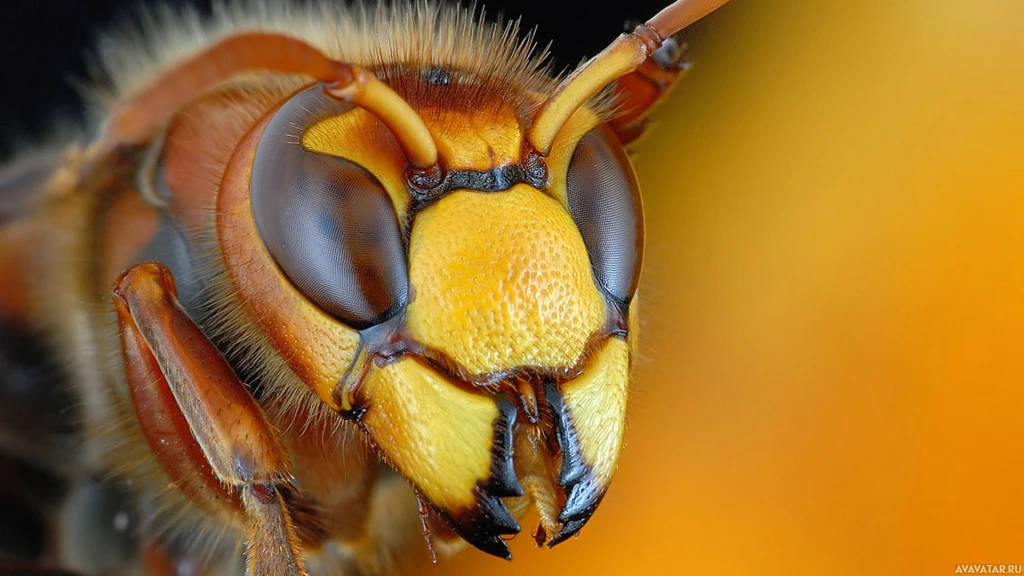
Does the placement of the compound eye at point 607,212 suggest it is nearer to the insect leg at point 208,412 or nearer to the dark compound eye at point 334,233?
the dark compound eye at point 334,233

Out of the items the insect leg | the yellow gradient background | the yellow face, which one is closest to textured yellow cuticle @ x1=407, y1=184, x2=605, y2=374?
the yellow face

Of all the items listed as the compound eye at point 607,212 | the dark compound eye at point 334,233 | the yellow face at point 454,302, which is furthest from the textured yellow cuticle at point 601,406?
the dark compound eye at point 334,233

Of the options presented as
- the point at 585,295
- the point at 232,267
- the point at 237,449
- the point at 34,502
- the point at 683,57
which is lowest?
the point at 34,502

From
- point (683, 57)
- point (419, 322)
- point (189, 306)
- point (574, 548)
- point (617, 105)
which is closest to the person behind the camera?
point (419, 322)

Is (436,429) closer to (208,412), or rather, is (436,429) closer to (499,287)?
(499,287)

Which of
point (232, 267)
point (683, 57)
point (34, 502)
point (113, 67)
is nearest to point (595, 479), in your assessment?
point (232, 267)

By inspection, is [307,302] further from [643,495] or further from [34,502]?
[643,495]

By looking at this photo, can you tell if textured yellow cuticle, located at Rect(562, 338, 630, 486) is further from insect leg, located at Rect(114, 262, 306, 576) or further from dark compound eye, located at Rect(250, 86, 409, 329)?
insect leg, located at Rect(114, 262, 306, 576)
